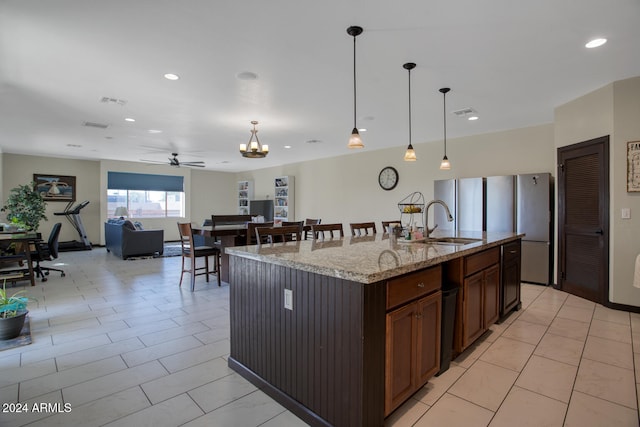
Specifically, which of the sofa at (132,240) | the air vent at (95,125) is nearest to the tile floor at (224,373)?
the air vent at (95,125)

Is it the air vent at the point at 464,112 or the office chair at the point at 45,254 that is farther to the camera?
the office chair at the point at 45,254

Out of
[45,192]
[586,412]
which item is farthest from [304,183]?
[586,412]

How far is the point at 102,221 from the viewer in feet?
30.4

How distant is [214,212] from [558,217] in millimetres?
10299

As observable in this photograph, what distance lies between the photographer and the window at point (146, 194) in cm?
952

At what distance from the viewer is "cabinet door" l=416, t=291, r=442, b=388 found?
1857mm

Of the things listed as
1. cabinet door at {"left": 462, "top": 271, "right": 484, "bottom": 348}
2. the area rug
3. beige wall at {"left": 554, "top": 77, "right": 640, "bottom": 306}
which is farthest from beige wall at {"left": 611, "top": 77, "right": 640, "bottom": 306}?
the area rug

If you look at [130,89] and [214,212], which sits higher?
[130,89]

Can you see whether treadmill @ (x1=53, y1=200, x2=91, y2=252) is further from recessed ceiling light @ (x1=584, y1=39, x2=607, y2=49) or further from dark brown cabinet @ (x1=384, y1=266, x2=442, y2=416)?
recessed ceiling light @ (x1=584, y1=39, x2=607, y2=49)

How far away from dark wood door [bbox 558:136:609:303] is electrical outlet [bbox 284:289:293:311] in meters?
3.98

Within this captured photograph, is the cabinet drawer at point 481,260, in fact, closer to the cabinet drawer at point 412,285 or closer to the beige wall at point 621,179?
the cabinet drawer at point 412,285

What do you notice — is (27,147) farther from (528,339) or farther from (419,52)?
(528,339)

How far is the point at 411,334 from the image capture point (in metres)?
1.78

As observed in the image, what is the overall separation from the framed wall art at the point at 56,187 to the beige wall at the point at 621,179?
11.7 meters
